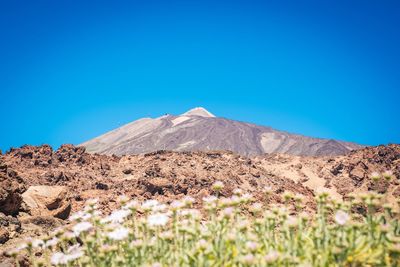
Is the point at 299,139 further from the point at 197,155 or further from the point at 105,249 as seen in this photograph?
the point at 105,249

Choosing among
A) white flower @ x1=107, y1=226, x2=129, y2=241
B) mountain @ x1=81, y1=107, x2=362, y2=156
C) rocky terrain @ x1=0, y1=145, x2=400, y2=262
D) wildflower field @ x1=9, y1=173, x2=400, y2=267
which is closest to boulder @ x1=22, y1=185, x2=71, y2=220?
rocky terrain @ x1=0, y1=145, x2=400, y2=262

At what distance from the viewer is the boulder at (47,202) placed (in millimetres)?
11742

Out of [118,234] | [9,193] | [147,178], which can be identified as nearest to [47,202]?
[9,193]

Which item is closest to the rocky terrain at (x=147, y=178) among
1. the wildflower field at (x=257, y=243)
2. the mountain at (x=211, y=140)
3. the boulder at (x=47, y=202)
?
the boulder at (x=47, y=202)

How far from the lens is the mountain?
110800 mm

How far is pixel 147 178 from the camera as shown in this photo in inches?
784

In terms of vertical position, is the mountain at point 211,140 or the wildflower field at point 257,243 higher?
the mountain at point 211,140

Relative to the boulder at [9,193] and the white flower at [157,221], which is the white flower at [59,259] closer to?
the white flower at [157,221]

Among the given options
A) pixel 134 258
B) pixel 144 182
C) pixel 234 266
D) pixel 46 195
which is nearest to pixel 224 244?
pixel 234 266

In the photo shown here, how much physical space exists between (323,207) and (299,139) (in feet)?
401

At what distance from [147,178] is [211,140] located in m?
98.5

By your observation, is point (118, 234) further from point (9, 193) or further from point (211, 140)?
point (211, 140)

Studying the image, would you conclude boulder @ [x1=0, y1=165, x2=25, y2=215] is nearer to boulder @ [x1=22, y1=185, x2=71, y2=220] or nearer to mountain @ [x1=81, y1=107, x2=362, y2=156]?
boulder @ [x1=22, y1=185, x2=71, y2=220]

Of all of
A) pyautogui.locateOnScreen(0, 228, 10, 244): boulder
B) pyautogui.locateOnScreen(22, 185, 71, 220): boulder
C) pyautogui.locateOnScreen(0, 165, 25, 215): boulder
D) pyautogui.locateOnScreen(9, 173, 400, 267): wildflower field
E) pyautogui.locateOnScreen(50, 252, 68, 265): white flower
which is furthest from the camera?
pyautogui.locateOnScreen(22, 185, 71, 220): boulder
